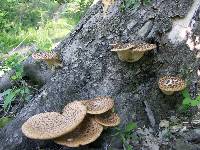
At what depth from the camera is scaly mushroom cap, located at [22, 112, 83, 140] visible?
392 cm

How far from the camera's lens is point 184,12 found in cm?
475

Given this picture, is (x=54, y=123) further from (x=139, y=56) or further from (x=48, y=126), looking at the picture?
(x=139, y=56)

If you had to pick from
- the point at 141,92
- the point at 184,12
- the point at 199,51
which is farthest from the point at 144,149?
the point at 184,12

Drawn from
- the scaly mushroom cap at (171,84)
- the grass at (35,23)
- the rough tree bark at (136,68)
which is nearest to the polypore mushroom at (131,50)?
the rough tree bark at (136,68)

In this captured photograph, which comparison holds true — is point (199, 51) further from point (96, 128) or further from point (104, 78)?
point (96, 128)

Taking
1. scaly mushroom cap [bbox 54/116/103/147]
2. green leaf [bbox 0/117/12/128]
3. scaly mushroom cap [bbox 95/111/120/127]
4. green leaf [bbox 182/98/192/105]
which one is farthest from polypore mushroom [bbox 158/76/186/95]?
green leaf [bbox 0/117/12/128]

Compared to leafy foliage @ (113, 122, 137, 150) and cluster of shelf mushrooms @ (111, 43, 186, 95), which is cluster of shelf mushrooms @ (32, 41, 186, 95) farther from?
leafy foliage @ (113, 122, 137, 150)

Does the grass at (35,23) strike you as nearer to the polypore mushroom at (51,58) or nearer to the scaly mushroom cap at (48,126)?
the polypore mushroom at (51,58)

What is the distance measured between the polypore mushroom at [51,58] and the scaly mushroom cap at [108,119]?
108cm

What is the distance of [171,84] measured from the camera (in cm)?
450

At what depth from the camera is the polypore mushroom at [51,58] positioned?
4.80 metres

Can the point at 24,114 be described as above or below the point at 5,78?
above

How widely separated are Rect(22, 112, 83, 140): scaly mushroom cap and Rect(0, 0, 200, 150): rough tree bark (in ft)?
1.83

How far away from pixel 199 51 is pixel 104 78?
1.31 meters
